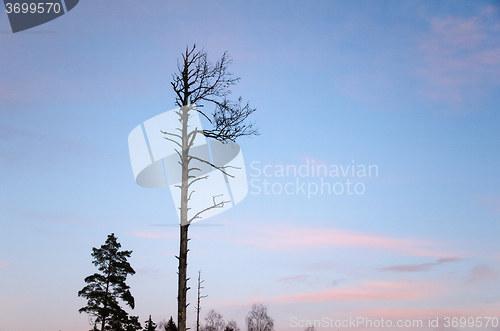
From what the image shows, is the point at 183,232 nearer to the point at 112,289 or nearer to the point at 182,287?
the point at 182,287

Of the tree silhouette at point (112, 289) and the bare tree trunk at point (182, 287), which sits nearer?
the bare tree trunk at point (182, 287)

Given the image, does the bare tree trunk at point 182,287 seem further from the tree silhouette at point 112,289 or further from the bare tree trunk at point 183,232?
the tree silhouette at point 112,289

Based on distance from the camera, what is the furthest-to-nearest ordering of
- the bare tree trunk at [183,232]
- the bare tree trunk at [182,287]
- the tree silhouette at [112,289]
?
the tree silhouette at [112,289]
the bare tree trunk at [183,232]
the bare tree trunk at [182,287]

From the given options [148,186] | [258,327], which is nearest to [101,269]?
[148,186]

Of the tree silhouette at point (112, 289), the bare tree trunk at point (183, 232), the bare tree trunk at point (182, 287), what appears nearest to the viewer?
the bare tree trunk at point (182, 287)

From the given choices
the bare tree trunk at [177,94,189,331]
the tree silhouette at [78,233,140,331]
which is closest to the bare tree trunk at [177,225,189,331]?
the bare tree trunk at [177,94,189,331]

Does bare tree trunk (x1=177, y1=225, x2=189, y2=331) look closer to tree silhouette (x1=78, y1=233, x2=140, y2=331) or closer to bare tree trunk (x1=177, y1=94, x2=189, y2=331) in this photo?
bare tree trunk (x1=177, y1=94, x2=189, y2=331)

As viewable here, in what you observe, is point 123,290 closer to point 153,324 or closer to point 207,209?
point 153,324

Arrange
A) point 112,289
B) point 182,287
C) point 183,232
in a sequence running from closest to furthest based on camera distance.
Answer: point 182,287, point 183,232, point 112,289

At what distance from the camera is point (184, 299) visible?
1077 centimetres

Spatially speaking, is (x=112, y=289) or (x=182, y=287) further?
(x=112, y=289)

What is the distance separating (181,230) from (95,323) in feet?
79.7

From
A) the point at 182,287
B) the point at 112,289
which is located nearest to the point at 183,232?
the point at 182,287

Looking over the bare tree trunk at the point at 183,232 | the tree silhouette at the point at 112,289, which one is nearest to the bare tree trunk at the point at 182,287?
the bare tree trunk at the point at 183,232
